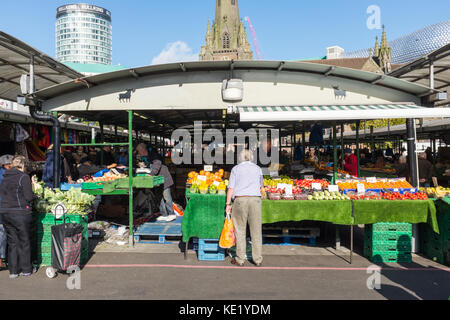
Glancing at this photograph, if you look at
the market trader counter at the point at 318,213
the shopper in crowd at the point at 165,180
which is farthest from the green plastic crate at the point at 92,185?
the market trader counter at the point at 318,213

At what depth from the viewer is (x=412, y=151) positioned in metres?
7.08

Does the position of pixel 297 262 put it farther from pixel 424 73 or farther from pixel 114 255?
pixel 424 73

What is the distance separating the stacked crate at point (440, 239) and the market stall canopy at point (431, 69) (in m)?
2.39

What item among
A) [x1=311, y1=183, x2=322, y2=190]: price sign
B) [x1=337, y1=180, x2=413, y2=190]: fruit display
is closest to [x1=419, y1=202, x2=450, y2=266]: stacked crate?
[x1=337, y1=180, x2=413, y2=190]: fruit display

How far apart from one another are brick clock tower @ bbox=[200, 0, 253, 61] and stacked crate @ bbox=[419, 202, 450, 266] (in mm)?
80524

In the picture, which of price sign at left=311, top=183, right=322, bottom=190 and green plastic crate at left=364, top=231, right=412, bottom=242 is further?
price sign at left=311, top=183, right=322, bottom=190

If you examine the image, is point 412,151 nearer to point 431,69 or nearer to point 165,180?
point 431,69

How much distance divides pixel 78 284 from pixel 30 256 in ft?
3.14

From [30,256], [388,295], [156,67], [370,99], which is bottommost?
[388,295]

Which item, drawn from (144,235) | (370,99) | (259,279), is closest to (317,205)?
(259,279)

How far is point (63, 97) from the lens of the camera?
23.7ft

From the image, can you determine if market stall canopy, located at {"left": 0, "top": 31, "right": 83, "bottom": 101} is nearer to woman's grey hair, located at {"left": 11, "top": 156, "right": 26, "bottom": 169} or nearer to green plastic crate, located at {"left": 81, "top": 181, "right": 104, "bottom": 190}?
woman's grey hair, located at {"left": 11, "top": 156, "right": 26, "bottom": 169}

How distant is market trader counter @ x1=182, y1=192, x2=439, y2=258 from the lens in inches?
234

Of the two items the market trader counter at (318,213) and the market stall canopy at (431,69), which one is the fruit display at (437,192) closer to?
the market trader counter at (318,213)
